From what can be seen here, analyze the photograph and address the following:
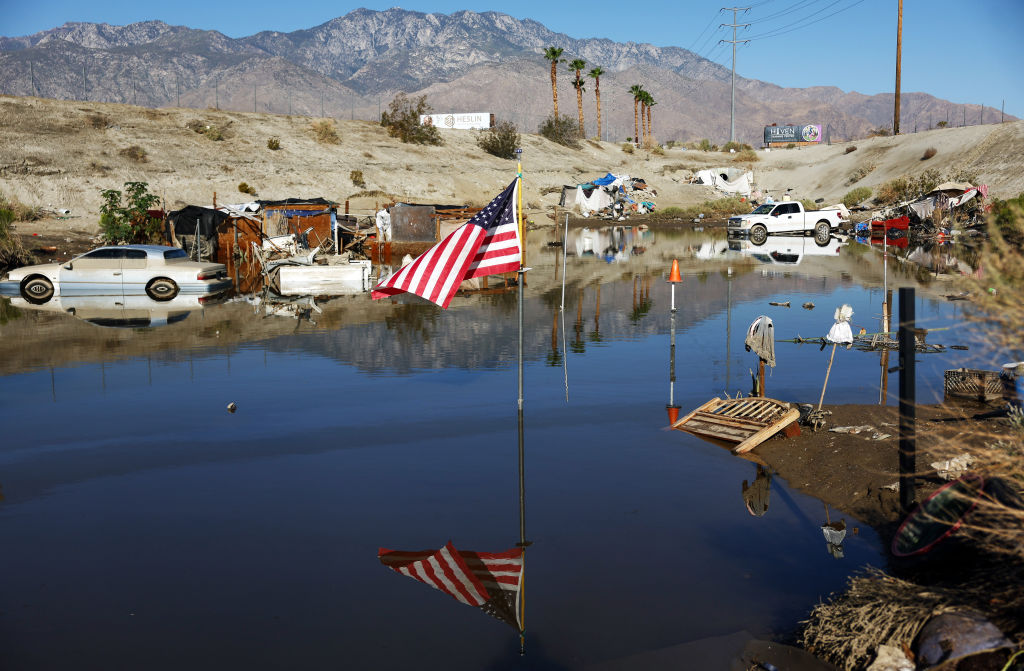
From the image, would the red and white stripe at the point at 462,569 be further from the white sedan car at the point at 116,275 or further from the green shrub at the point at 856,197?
the green shrub at the point at 856,197

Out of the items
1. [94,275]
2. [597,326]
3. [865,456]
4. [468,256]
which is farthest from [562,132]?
[865,456]

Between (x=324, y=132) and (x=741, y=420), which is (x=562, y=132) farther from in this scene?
(x=741, y=420)

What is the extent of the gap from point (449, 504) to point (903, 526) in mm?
4413

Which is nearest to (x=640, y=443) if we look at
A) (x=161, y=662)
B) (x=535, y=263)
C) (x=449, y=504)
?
(x=449, y=504)

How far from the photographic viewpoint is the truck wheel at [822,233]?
46.2 meters

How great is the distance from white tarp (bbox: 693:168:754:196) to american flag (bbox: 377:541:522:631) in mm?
82192

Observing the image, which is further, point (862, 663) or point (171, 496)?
point (171, 496)

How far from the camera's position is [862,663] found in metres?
5.91

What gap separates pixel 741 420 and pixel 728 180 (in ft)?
265

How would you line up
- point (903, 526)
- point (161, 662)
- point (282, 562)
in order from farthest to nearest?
point (282, 562)
point (903, 526)
point (161, 662)

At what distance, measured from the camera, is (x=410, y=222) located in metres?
41.2

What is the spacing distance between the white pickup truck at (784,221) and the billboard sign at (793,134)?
67911 mm

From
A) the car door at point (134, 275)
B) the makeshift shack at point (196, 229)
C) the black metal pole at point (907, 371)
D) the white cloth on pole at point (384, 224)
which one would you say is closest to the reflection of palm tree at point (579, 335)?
the black metal pole at point (907, 371)

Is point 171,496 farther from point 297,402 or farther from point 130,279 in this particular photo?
point 130,279
